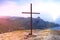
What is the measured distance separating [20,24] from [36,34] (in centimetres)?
26

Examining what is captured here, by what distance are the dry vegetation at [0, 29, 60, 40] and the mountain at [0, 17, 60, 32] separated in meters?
0.06

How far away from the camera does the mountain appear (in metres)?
1.56

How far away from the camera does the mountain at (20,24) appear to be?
5.11ft

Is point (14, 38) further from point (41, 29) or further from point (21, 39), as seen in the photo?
point (41, 29)

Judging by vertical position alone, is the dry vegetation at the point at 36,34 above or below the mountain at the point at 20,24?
below

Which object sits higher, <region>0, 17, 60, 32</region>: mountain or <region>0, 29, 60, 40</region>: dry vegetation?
<region>0, 17, 60, 32</region>: mountain

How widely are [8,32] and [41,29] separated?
0.46m

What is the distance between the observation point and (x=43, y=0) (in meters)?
1.60

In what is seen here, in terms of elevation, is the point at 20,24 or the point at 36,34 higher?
the point at 20,24

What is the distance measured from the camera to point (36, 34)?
157 cm

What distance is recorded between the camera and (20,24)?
158cm

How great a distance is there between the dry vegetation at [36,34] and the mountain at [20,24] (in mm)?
56

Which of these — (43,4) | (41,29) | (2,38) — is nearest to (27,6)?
(43,4)

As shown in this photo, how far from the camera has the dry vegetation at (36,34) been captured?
1536 millimetres
